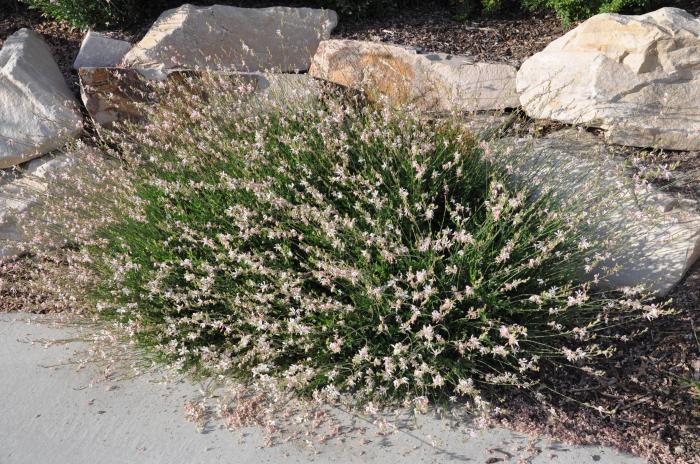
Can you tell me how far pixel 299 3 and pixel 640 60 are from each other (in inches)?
105

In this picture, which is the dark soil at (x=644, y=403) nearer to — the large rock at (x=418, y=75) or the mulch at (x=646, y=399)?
the mulch at (x=646, y=399)

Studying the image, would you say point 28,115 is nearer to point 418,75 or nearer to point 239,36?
point 239,36

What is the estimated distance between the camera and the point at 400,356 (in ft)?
8.56

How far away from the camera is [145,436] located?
279 centimetres

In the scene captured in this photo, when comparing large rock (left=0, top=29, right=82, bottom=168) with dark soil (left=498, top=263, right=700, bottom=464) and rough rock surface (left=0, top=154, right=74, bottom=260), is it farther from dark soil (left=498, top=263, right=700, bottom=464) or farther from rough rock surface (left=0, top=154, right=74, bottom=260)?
dark soil (left=498, top=263, right=700, bottom=464)

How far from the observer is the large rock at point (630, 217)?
3105 millimetres

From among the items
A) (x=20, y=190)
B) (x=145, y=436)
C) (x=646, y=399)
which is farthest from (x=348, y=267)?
(x=20, y=190)

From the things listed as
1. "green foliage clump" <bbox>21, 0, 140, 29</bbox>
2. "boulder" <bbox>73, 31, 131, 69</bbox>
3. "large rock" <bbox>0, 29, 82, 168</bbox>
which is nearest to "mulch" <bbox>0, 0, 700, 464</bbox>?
"large rock" <bbox>0, 29, 82, 168</bbox>

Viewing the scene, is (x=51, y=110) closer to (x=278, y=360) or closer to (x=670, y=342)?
(x=278, y=360)

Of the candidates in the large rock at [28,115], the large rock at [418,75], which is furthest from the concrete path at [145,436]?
the large rock at [418,75]

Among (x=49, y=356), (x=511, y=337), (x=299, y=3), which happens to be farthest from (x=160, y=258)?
(x=299, y=3)

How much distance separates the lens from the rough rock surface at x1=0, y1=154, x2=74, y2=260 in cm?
430

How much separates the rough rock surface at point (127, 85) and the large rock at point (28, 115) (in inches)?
6.6

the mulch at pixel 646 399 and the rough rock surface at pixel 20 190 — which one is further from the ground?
the rough rock surface at pixel 20 190
